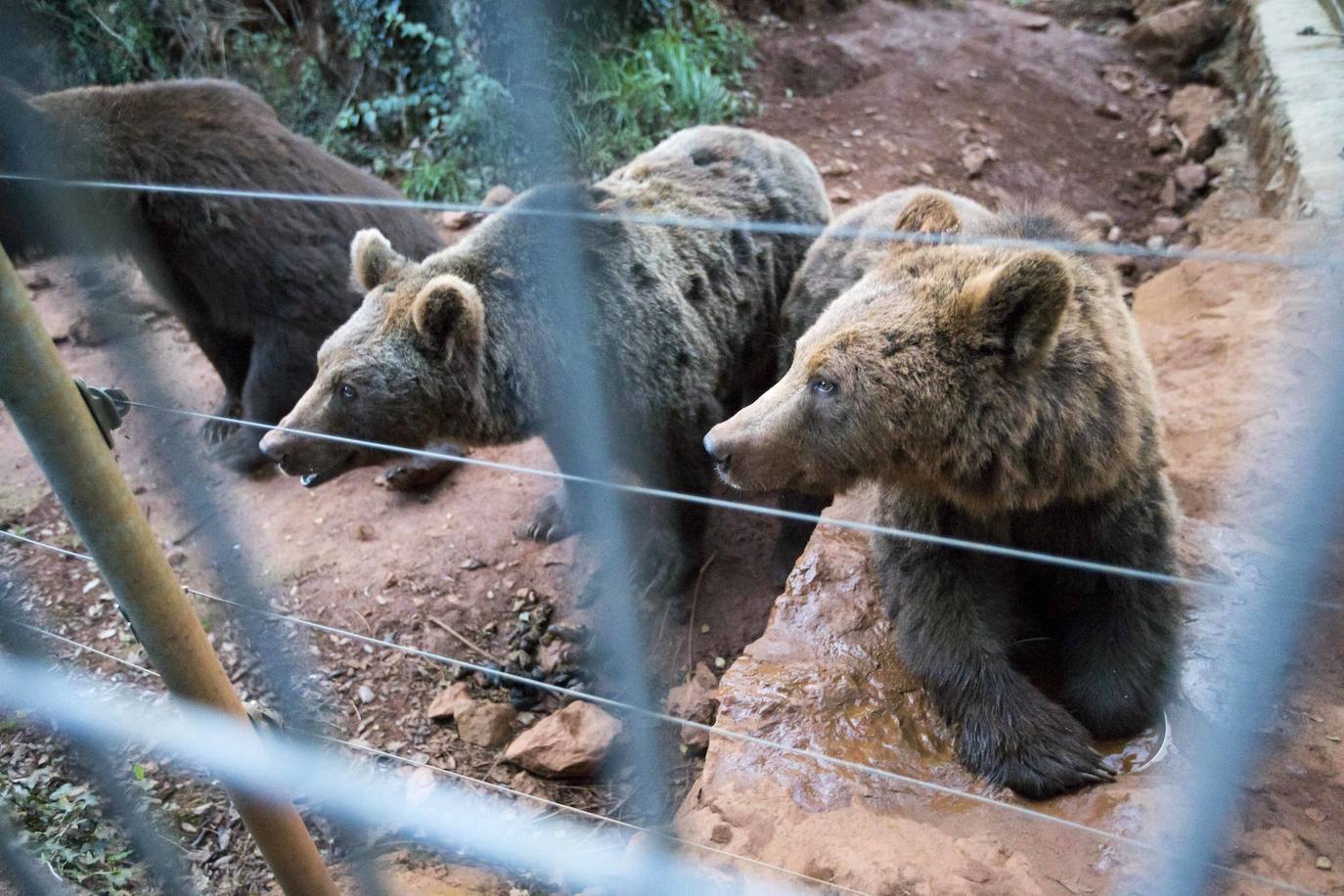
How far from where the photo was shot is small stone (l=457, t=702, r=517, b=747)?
4000 millimetres

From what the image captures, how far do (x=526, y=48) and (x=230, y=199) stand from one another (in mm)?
4135

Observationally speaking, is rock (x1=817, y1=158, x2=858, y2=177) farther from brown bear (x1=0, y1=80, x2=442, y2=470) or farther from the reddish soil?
brown bear (x1=0, y1=80, x2=442, y2=470)

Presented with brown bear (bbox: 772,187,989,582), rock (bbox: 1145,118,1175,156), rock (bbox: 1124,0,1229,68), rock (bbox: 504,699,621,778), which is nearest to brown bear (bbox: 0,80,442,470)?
brown bear (bbox: 772,187,989,582)

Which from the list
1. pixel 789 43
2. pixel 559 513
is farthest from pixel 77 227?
pixel 789 43

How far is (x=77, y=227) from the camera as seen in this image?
3771 millimetres

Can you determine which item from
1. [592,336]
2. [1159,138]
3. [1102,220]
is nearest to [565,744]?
[592,336]

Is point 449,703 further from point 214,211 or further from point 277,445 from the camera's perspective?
point 214,211

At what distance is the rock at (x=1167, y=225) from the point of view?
673 centimetres

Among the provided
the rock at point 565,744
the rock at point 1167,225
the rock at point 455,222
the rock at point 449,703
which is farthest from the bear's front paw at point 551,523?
the rock at point 1167,225

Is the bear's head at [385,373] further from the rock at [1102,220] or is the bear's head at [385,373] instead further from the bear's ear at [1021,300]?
the rock at [1102,220]

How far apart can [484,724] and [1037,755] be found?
237 cm

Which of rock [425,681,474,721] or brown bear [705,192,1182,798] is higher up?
brown bear [705,192,1182,798]

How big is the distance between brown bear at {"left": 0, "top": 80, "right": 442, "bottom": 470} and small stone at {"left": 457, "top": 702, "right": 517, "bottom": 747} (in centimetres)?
254

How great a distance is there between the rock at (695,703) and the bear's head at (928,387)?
1366 mm
